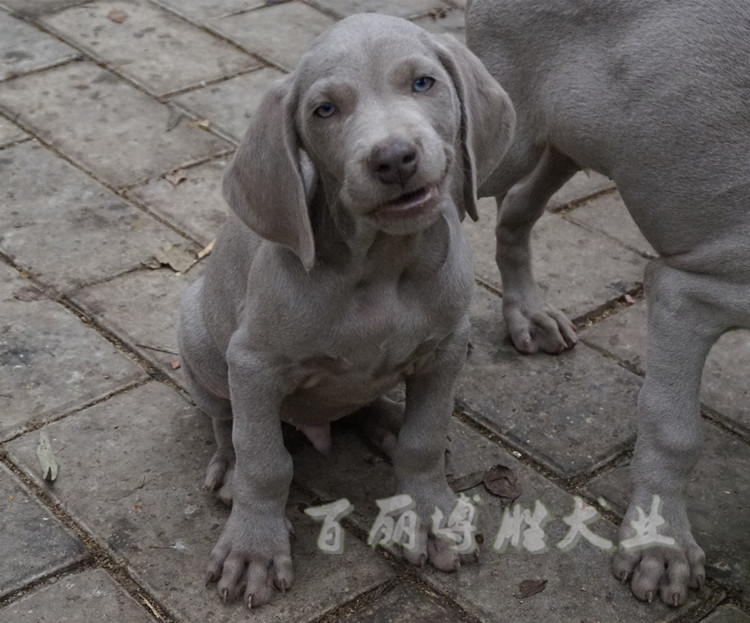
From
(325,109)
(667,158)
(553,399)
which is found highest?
(325,109)

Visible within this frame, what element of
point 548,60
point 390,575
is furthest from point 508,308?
point 390,575

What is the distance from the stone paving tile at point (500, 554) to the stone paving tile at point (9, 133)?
7.73 feet

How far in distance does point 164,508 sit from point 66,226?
168cm

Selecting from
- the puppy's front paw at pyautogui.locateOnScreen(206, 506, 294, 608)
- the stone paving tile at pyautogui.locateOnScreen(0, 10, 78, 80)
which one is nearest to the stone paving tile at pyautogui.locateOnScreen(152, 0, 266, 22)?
the stone paving tile at pyautogui.locateOnScreen(0, 10, 78, 80)

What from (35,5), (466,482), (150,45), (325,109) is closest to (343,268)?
(325,109)

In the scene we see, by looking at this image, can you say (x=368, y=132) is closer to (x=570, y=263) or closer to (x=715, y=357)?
(x=715, y=357)

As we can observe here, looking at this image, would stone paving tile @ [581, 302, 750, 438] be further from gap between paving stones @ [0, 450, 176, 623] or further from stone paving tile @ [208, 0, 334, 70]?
stone paving tile @ [208, 0, 334, 70]

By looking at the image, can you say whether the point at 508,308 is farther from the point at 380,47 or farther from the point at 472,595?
the point at 380,47

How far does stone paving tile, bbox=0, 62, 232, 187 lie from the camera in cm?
545

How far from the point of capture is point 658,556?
355 cm

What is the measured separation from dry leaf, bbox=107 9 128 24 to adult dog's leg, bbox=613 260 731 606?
3902mm

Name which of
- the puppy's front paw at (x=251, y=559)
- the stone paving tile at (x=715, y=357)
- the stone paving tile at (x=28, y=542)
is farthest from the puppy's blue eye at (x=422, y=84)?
the stone paving tile at (x=715, y=357)

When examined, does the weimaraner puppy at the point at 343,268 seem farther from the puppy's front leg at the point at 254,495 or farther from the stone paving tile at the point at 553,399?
the stone paving tile at the point at 553,399

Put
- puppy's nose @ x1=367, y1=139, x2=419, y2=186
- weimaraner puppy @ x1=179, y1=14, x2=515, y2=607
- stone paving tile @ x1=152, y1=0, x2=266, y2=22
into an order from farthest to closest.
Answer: stone paving tile @ x1=152, y1=0, x2=266, y2=22, weimaraner puppy @ x1=179, y1=14, x2=515, y2=607, puppy's nose @ x1=367, y1=139, x2=419, y2=186
